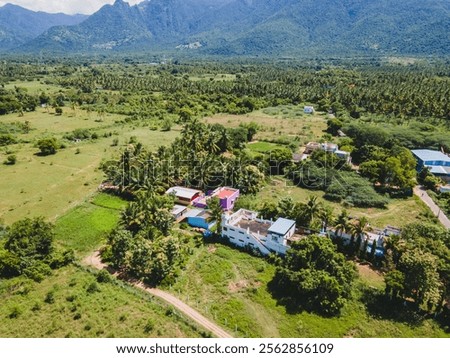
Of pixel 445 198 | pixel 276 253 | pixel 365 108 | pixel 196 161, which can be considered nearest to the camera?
pixel 276 253

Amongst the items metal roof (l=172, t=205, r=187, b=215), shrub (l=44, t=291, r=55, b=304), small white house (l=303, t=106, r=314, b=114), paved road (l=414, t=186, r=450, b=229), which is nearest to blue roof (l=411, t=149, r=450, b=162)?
paved road (l=414, t=186, r=450, b=229)

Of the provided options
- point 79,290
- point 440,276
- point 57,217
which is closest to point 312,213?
point 440,276

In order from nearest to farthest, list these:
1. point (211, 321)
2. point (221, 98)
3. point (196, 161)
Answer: point (211, 321) → point (196, 161) → point (221, 98)

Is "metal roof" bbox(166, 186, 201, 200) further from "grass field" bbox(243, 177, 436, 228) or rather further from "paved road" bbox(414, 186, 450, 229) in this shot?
"paved road" bbox(414, 186, 450, 229)

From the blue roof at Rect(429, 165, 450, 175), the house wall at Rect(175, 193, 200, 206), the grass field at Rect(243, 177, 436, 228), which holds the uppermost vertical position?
the house wall at Rect(175, 193, 200, 206)

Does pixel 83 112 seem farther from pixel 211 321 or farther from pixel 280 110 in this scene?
pixel 211 321
